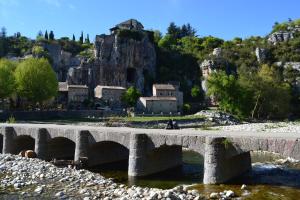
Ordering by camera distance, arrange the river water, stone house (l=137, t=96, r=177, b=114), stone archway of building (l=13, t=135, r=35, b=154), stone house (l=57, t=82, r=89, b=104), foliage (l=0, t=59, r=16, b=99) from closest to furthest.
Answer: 1. the river water
2. stone archway of building (l=13, t=135, r=35, b=154)
3. foliage (l=0, t=59, r=16, b=99)
4. stone house (l=137, t=96, r=177, b=114)
5. stone house (l=57, t=82, r=89, b=104)

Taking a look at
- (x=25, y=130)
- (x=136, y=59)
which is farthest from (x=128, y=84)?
(x=25, y=130)

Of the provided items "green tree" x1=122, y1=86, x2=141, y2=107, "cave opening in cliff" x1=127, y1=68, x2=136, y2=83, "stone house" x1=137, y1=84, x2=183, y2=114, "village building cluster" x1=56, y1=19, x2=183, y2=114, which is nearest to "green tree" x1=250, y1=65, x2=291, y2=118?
"stone house" x1=137, y1=84, x2=183, y2=114

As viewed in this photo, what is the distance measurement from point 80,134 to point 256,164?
16061mm

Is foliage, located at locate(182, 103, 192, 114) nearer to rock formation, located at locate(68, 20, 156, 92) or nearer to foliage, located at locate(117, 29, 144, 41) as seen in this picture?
rock formation, located at locate(68, 20, 156, 92)

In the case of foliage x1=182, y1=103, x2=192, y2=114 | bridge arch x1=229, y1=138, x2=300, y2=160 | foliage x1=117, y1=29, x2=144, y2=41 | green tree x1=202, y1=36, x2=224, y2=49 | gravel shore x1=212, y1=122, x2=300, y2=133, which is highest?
green tree x1=202, y1=36, x2=224, y2=49

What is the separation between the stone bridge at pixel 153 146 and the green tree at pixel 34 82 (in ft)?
115

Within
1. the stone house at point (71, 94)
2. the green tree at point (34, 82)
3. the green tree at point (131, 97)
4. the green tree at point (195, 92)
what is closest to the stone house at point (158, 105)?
the green tree at point (131, 97)

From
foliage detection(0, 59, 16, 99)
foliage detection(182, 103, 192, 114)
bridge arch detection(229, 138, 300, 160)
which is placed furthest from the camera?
foliage detection(182, 103, 192, 114)

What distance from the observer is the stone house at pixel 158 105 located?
101 meters

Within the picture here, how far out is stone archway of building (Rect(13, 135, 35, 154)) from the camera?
41.0 metres

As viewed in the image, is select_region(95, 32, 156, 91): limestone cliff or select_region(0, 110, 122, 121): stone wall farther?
select_region(95, 32, 156, 91): limestone cliff

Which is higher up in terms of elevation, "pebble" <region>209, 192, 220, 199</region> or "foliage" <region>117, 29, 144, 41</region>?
"foliage" <region>117, 29, 144, 41</region>

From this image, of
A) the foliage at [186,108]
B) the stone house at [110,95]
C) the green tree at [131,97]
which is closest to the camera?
the green tree at [131,97]

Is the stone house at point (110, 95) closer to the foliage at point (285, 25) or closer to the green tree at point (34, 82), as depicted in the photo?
the green tree at point (34, 82)
